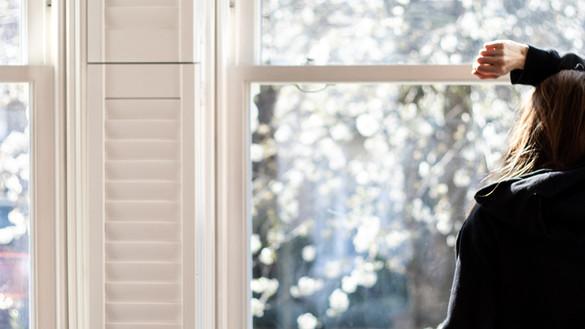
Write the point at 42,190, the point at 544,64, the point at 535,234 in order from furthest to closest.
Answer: the point at 42,190 < the point at 544,64 < the point at 535,234

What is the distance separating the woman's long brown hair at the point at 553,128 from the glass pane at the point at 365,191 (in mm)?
333

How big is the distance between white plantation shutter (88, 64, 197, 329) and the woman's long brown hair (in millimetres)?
696

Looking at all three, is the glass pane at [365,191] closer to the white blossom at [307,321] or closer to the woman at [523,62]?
the white blossom at [307,321]

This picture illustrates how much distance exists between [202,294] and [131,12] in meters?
0.65

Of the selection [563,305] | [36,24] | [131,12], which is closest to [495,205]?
[563,305]

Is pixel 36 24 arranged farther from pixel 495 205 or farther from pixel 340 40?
pixel 495 205

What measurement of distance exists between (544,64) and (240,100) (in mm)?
708

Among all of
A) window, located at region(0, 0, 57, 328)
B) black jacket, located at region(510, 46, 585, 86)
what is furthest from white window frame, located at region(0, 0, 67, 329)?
black jacket, located at region(510, 46, 585, 86)

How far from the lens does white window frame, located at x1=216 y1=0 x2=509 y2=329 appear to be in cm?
160

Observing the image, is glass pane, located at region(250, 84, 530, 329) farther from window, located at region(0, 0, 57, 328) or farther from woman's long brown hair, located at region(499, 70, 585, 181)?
window, located at region(0, 0, 57, 328)

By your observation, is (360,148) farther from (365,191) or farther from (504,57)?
(504,57)

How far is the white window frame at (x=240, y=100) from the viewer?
5.25 ft

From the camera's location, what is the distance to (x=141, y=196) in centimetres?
148

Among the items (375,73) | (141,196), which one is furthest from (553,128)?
(141,196)
